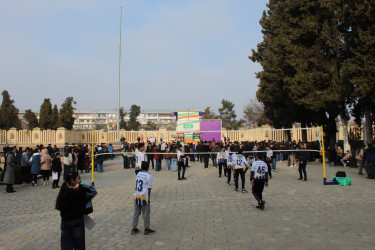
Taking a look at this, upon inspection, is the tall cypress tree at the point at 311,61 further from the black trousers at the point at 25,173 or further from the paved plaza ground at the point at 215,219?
the black trousers at the point at 25,173

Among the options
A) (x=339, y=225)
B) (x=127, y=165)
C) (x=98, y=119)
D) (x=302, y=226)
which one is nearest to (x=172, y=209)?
(x=302, y=226)

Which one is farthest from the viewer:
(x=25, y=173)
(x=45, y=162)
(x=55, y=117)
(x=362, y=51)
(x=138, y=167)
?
(x=55, y=117)

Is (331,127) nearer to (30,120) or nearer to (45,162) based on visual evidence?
(45,162)

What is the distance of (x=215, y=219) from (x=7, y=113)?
48358 mm

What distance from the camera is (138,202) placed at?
7746 mm

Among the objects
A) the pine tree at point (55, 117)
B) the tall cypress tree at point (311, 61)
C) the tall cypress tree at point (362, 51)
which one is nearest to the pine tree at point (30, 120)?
the pine tree at point (55, 117)

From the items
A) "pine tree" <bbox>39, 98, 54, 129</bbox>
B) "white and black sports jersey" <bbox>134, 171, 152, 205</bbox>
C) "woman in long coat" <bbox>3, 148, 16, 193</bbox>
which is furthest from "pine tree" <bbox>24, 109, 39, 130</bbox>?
"white and black sports jersey" <bbox>134, 171, 152, 205</bbox>

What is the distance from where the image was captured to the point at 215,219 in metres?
9.03

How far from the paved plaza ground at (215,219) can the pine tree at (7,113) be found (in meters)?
39.4

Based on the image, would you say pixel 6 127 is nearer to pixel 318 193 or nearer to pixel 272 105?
pixel 272 105

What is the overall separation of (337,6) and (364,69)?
4.47 m

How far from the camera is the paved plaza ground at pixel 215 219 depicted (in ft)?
23.1

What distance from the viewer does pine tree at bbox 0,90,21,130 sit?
48.4 m

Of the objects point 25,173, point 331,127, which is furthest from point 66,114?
point 331,127
